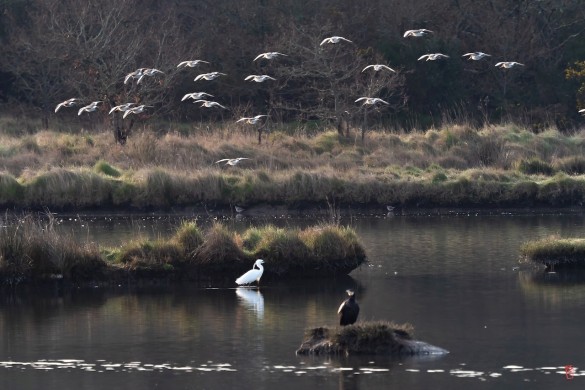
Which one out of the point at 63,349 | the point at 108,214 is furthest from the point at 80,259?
the point at 108,214

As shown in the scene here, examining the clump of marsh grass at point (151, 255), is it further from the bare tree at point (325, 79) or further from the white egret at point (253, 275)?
the bare tree at point (325, 79)

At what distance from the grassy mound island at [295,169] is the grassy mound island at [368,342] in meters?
17.9

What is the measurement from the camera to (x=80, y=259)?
2330 cm

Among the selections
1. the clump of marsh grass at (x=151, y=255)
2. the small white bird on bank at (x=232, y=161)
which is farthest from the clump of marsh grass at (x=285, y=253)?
the small white bird on bank at (x=232, y=161)

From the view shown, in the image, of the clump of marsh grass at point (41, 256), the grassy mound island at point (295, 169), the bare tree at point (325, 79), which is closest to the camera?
the clump of marsh grass at point (41, 256)

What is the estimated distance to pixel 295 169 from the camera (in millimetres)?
36938

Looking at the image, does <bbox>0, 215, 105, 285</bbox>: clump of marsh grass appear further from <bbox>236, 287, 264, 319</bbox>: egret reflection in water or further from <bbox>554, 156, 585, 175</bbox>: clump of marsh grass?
<bbox>554, 156, 585, 175</bbox>: clump of marsh grass

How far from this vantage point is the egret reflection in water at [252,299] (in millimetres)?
21516

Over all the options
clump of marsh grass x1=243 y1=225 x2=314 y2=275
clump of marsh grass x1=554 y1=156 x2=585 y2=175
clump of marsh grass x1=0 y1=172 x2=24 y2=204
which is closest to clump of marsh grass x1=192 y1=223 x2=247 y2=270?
clump of marsh grass x1=243 y1=225 x2=314 y2=275

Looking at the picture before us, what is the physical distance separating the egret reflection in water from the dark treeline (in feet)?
73.8

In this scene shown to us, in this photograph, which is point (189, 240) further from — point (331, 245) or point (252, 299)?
point (331, 245)

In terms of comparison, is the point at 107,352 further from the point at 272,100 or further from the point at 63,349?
the point at 272,100

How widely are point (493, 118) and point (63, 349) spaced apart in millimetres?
33563

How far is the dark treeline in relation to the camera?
4778 centimetres
